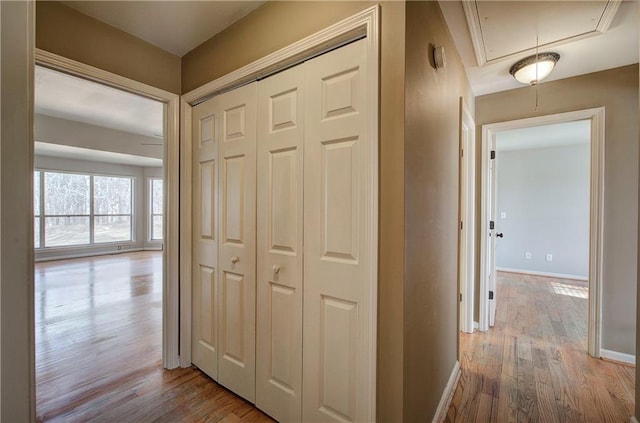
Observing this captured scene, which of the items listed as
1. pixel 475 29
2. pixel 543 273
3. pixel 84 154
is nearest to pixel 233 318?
pixel 475 29

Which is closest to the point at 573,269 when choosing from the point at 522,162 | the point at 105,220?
the point at 522,162

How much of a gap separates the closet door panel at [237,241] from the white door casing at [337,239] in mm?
445

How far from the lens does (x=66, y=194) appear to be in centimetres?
659

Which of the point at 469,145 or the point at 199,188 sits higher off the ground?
the point at 469,145

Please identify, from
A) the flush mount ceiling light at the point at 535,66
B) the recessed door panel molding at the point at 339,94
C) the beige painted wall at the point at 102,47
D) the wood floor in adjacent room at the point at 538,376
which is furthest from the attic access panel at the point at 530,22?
the wood floor in adjacent room at the point at 538,376

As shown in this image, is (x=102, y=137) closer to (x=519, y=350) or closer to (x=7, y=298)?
(x=7, y=298)

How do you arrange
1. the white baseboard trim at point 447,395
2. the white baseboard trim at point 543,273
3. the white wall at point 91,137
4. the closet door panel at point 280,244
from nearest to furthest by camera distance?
the closet door panel at point 280,244 < the white baseboard trim at point 447,395 < the white wall at point 91,137 < the white baseboard trim at point 543,273

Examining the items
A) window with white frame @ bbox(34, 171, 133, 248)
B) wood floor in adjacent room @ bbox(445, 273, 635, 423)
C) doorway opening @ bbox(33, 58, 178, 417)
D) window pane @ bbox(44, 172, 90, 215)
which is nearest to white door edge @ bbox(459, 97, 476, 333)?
wood floor in adjacent room @ bbox(445, 273, 635, 423)

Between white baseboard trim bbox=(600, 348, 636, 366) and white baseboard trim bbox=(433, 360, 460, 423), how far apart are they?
1313mm

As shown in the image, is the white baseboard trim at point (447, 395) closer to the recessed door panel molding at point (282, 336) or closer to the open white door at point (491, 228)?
the recessed door panel molding at point (282, 336)

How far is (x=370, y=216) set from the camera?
124 centimetres

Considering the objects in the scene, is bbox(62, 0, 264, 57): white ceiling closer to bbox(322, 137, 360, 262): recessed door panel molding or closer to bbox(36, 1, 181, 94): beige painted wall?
bbox(36, 1, 181, 94): beige painted wall

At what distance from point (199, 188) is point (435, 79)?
1741mm

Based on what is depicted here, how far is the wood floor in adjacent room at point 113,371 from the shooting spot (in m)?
1.73
